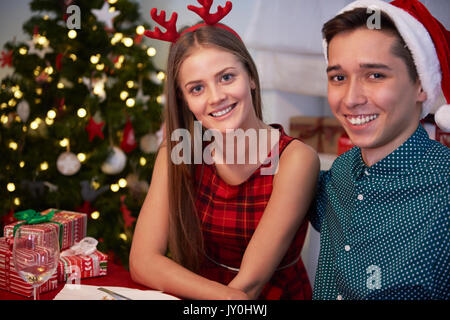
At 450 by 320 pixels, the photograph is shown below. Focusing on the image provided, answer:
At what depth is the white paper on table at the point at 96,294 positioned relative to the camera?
40.4 inches

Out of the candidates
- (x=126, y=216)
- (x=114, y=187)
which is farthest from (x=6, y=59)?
(x=126, y=216)

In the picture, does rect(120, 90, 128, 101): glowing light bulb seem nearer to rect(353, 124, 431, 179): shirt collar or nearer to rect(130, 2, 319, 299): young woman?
rect(130, 2, 319, 299): young woman

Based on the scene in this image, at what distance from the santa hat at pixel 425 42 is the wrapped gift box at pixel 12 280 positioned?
106 centimetres

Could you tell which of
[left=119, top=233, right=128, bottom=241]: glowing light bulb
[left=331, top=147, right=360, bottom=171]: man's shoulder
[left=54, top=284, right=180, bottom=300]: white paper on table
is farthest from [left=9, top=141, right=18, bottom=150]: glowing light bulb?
[left=331, top=147, right=360, bottom=171]: man's shoulder

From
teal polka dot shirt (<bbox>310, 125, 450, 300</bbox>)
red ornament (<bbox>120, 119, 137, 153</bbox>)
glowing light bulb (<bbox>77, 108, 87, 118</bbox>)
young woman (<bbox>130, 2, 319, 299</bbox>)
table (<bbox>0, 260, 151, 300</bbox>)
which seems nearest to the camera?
teal polka dot shirt (<bbox>310, 125, 450, 300</bbox>)

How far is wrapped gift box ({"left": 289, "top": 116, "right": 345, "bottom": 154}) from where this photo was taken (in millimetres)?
2316

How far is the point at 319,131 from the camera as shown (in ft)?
7.82

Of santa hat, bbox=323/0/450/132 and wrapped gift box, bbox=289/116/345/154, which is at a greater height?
santa hat, bbox=323/0/450/132

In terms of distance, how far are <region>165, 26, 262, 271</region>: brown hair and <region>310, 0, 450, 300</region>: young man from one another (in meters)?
0.39

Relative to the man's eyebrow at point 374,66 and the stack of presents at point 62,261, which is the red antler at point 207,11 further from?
the stack of presents at point 62,261

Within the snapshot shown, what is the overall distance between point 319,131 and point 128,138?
1214 millimetres

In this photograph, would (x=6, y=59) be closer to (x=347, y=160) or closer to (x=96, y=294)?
(x=96, y=294)

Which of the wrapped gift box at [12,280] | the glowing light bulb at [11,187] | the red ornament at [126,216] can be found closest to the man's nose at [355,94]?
the wrapped gift box at [12,280]
